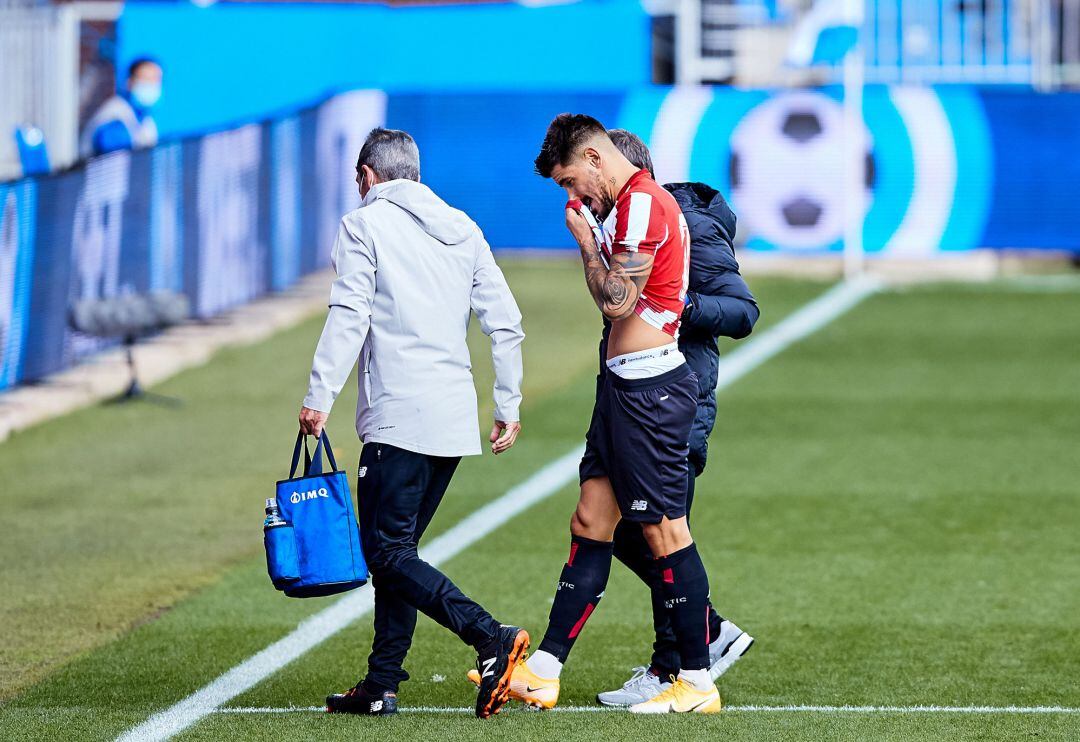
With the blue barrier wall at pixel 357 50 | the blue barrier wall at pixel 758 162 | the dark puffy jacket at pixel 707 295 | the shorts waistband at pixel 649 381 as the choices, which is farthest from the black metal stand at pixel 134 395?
the blue barrier wall at pixel 357 50

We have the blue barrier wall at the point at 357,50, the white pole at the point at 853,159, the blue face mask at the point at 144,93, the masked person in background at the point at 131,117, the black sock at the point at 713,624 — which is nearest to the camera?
the black sock at the point at 713,624

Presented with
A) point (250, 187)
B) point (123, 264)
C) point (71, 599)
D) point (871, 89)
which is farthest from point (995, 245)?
point (71, 599)

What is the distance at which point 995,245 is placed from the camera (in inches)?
793

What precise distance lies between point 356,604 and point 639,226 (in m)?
2.69

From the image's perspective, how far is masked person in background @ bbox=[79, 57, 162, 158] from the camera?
50.4ft

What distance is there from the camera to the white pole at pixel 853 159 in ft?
65.4

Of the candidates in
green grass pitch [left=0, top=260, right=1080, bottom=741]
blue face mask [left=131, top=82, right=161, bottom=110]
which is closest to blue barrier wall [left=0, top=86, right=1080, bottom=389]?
blue face mask [left=131, top=82, right=161, bottom=110]

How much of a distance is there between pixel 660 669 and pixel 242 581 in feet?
8.49

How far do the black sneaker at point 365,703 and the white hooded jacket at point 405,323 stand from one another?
2.77 ft

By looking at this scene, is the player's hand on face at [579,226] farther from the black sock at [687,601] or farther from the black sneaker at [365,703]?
the black sneaker at [365,703]

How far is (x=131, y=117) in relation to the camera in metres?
15.9

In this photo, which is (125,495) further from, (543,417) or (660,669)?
(660,669)

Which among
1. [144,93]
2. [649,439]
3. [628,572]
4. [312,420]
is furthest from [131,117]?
[649,439]

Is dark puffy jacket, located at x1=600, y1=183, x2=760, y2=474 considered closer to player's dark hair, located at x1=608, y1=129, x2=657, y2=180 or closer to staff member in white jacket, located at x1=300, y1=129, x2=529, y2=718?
player's dark hair, located at x1=608, y1=129, x2=657, y2=180
